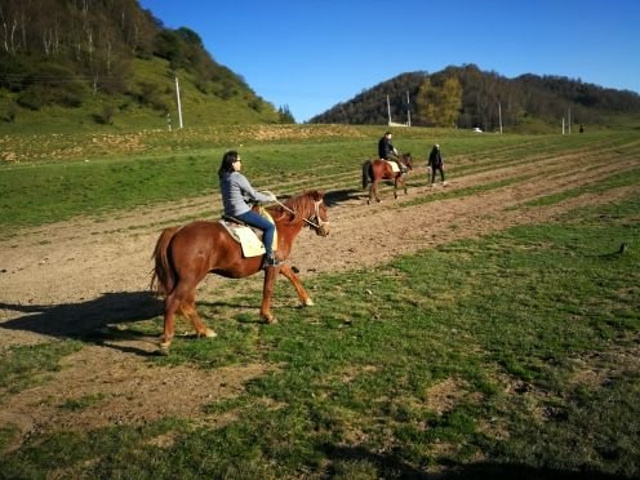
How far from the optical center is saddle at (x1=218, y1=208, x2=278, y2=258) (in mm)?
9625

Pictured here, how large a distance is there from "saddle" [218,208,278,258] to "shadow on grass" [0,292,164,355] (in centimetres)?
225

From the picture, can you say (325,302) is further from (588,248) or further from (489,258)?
(588,248)

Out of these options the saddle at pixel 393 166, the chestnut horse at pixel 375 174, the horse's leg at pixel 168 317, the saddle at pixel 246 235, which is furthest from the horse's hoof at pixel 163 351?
the saddle at pixel 393 166

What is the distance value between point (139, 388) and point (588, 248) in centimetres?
1171

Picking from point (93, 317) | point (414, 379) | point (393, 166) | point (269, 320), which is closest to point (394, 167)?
point (393, 166)

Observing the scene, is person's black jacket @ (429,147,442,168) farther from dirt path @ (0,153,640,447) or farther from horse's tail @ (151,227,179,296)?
horse's tail @ (151,227,179,296)

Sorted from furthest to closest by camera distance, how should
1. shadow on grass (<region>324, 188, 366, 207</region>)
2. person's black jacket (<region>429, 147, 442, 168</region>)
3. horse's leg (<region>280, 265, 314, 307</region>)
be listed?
person's black jacket (<region>429, 147, 442, 168</region>) < shadow on grass (<region>324, 188, 366, 207</region>) < horse's leg (<region>280, 265, 314, 307</region>)

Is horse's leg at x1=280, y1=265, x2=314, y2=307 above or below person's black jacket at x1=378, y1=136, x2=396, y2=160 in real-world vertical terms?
below

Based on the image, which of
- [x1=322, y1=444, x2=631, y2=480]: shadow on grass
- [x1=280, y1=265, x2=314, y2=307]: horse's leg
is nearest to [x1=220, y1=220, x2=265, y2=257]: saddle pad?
[x1=280, y1=265, x2=314, y2=307]: horse's leg

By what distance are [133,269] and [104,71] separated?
68584mm

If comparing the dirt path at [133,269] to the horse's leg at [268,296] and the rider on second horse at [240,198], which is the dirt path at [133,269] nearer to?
the horse's leg at [268,296]

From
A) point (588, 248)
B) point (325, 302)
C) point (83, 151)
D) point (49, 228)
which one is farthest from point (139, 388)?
point (83, 151)

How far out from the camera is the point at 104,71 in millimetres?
74875

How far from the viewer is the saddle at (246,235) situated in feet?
31.6
